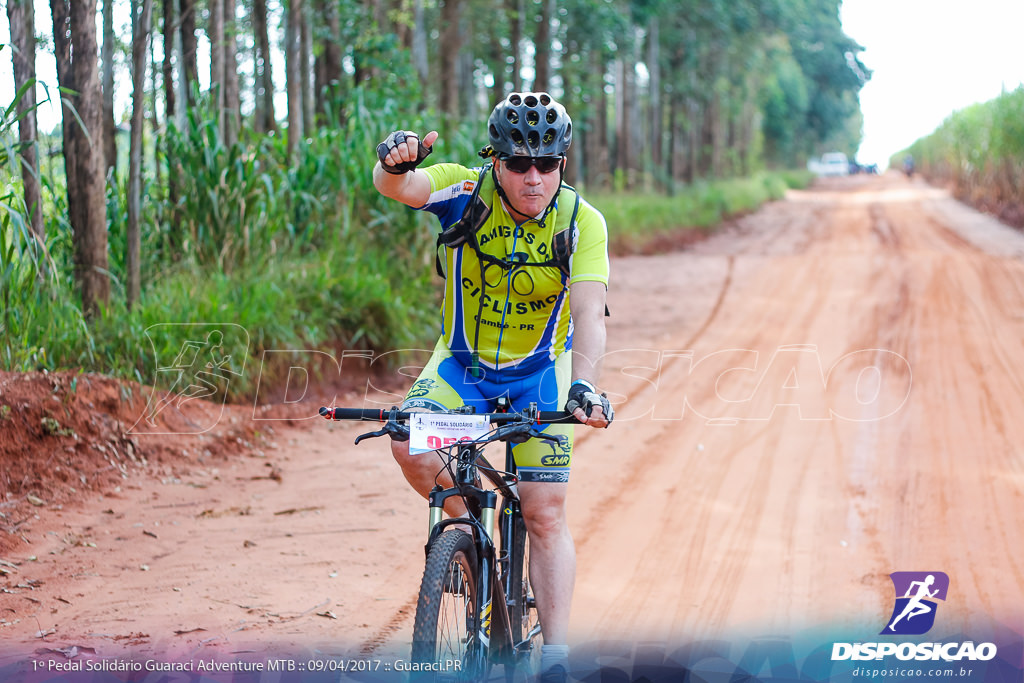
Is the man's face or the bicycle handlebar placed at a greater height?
the man's face

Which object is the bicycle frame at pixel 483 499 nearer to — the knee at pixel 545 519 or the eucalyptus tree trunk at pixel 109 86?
the knee at pixel 545 519

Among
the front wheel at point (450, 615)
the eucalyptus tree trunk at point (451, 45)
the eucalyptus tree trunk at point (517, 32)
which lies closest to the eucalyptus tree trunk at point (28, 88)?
the front wheel at point (450, 615)

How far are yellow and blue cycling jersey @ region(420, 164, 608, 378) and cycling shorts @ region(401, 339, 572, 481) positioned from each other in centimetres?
4

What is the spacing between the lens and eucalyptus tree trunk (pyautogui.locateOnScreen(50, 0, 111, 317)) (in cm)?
675

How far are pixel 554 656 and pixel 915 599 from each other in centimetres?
232

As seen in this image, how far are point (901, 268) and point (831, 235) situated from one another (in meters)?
6.57

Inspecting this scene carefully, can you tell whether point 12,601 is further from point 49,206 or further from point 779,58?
point 779,58

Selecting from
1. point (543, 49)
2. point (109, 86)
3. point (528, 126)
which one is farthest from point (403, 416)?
point (543, 49)

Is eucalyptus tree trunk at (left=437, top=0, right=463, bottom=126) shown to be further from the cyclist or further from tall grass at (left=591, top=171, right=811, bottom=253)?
the cyclist

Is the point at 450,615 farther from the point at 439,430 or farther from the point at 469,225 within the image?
the point at 469,225

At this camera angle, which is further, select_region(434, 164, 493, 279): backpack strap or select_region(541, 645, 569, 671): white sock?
select_region(434, 164, 493, 279): backpack strap

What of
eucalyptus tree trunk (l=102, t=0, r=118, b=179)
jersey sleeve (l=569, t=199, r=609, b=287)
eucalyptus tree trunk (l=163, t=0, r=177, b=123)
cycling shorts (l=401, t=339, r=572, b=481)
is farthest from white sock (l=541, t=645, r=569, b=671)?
eucalyptus tree trunk (l=163, t=0, r=177, b=123)

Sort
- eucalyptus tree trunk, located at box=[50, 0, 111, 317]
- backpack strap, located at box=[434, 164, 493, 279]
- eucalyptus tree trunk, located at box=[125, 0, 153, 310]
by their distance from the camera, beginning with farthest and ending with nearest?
eucalyptus tree trunk, located at box=[125, 0, 153, 310], eucalyptus tree trunk, located at box=[50, 0, 111, 317], backpack strap, located at box=[434, 164, 493, 279]

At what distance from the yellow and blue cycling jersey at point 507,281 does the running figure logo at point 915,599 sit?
2276mm
